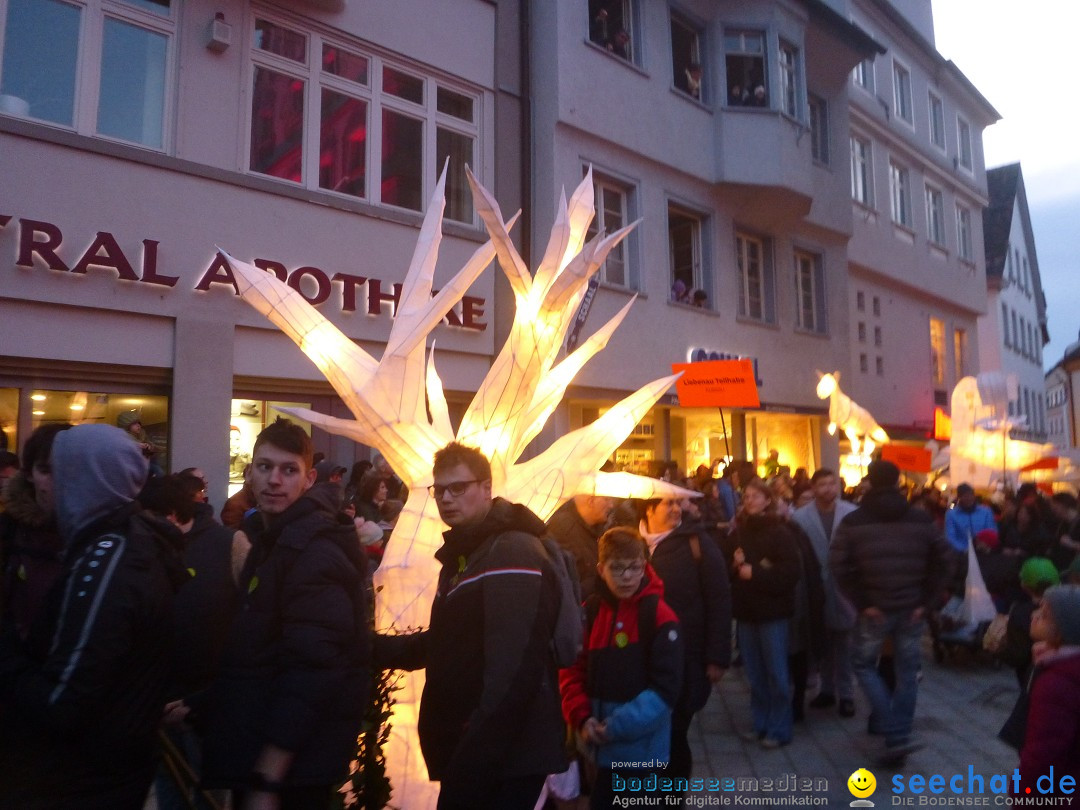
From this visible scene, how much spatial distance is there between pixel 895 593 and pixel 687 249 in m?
10.7

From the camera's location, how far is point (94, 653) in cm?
212

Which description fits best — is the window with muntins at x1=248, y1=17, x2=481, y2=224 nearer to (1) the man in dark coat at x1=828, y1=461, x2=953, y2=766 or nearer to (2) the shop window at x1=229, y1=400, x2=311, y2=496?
(2) the shop window at x1=229, y1=400, x2=311, y2=496

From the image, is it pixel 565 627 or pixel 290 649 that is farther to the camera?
pixel 565 627

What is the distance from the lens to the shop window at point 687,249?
49.3 feet

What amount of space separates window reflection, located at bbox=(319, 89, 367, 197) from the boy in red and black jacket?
309 inches

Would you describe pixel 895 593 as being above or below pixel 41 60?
below

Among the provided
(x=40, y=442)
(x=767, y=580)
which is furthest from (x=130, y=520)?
(x=767, y=580)

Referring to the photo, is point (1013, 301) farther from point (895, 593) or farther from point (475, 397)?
point (475, 397)

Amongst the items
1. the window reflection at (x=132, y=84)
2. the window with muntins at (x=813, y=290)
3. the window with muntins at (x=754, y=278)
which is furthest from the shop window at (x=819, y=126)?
the window reflection at (x=132, y=84)

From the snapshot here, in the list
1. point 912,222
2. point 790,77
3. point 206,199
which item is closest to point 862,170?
point 912,222

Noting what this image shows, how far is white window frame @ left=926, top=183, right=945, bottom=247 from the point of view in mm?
23375

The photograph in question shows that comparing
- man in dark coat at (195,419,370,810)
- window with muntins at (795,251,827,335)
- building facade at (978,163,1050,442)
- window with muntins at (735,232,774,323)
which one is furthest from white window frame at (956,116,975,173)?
man in dark coat at (195,419,370,810)

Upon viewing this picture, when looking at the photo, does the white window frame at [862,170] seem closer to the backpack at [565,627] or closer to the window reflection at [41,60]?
the window reflection at [41,60]

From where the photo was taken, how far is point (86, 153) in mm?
8109
